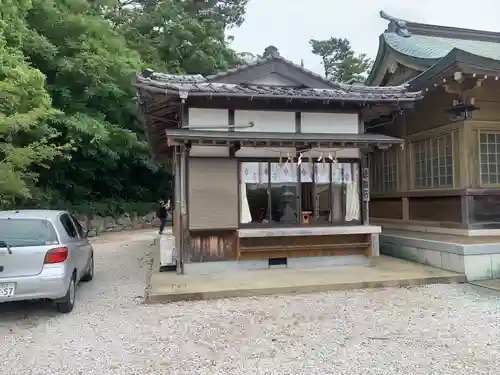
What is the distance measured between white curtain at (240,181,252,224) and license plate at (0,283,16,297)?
14.6 ft

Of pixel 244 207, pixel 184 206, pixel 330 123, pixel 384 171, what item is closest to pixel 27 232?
pixel 184 206

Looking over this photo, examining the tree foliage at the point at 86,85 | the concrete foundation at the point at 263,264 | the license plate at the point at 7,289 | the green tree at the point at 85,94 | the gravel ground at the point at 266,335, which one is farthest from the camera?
the green tree at the point at 85,94

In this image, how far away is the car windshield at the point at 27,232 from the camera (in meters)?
5.84

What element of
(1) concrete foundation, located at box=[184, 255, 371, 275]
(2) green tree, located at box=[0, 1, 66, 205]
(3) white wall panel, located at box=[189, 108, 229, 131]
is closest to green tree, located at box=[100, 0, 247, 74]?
(2) green tree, located at box=[0, 1, 66, 205]

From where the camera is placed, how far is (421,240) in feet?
30.4

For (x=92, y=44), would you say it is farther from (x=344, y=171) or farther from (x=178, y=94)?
(x=344, y=171)

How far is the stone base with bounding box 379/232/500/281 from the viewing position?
795cm

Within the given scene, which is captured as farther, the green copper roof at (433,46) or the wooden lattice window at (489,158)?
the green copper roof at (433,46)

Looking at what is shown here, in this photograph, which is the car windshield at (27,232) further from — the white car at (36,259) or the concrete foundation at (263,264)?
the concrete foundation at (263,264)

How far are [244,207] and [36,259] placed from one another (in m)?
4.22

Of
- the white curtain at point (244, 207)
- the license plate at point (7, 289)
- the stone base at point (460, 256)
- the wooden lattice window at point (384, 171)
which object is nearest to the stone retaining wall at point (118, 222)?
the white curtain at point (244, 207)

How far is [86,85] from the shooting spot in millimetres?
17656

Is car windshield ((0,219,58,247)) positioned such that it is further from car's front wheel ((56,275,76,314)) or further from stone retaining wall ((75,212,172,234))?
stone retaining wall ((75,212,172,234))

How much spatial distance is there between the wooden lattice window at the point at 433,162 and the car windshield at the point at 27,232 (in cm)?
870
